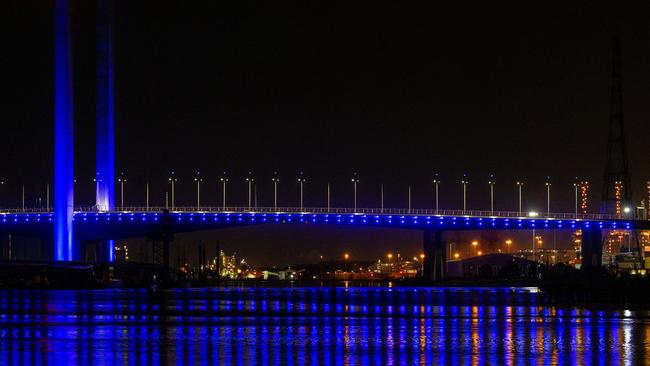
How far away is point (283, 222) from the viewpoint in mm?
124375

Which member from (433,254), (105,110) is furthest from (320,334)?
(433,254)

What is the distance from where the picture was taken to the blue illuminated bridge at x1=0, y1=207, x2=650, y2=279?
118938mm

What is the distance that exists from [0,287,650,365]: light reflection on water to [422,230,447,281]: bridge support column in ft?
213

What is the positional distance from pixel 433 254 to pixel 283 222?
1556 centimetres

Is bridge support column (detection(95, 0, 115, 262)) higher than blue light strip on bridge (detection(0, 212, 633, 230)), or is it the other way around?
bridge support column (detection(95, 0, 115, 262))

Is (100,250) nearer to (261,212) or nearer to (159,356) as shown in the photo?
(261,212)

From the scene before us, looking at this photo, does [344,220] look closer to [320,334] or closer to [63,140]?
[63,140]

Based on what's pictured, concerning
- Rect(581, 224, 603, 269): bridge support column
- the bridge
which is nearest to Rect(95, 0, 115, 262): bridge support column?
the bridge

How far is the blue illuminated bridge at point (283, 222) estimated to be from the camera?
119m

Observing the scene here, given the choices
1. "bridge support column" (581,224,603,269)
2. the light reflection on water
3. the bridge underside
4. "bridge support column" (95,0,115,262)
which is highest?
"bridge support column" (95,0,115,262)

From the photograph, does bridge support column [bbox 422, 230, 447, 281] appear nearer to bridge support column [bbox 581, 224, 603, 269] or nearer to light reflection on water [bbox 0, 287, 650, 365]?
bridge support column [bbox 581, 224, 603, 269]

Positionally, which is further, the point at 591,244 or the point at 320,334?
the point at 591,244

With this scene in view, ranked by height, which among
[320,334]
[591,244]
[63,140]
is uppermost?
[63,140]

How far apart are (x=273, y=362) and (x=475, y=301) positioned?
36.9m
